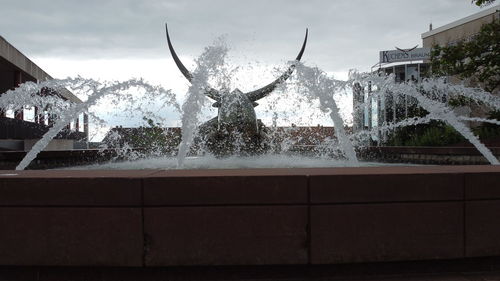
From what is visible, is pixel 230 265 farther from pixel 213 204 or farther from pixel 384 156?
pixel 384 156

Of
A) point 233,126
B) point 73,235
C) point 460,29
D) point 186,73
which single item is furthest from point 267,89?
point 460,29

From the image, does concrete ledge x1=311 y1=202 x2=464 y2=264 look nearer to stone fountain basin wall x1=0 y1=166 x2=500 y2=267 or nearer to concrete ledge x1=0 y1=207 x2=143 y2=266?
stone fountain basin wall x1=0 y1=166 x2=500 y2=267

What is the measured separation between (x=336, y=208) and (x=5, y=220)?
2502mm

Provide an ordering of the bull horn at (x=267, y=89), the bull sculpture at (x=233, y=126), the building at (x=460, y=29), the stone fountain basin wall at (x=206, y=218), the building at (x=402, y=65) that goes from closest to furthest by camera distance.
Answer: the stone fountain basin wall at (x=206, y=218) < the bull sculpture at (x=233, y=126) < the bull horn at (x=267, y=89) < the building at (x=460, y=29) < the building at (x=402, y=65)

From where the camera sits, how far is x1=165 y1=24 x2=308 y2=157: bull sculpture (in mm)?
9781

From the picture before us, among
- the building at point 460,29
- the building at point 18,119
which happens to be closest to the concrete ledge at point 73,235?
the building at point 18,119

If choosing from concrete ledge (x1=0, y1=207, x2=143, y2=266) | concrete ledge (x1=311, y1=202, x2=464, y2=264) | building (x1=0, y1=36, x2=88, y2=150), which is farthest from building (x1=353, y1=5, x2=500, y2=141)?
concrete ledge (x1=0, y1=207, x2=143, y2=266)

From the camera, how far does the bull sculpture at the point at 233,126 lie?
9781 mm

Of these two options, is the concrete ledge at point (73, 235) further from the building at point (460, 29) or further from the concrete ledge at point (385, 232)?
the building at point (460, 29)

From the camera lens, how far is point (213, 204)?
11.5 feet

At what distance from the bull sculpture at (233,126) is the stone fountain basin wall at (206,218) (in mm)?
6071

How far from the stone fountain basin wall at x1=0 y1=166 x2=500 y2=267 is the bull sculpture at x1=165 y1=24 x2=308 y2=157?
607cm

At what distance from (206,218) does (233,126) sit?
20.7ft

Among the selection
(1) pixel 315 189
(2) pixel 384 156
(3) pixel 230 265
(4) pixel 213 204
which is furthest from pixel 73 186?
(2) pixel 384 156
